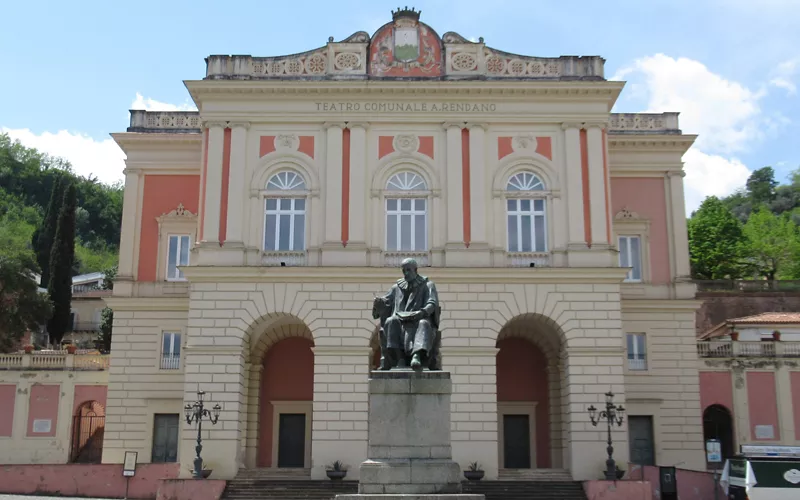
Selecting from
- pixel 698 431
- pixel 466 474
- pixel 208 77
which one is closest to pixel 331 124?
pixel 208 77

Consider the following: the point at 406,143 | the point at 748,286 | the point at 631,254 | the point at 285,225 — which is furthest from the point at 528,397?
the point at 748,286

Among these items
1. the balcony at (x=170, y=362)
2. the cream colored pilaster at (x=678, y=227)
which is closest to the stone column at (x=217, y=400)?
the balcony at (x=170, y=362)

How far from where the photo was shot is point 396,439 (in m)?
14.4

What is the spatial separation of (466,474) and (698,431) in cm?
967

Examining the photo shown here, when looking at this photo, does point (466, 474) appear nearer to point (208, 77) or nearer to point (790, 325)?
point (208, 77)

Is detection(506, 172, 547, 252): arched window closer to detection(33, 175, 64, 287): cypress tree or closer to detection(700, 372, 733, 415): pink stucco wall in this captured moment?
detection(700, 372, 733, 415): pink stucco wall

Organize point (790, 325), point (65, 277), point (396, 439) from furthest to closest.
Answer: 1. point (65, 277)
2. point (790, 325)
3. point (396, 439)

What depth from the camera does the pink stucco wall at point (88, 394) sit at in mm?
33500

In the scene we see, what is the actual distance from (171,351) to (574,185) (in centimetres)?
1533

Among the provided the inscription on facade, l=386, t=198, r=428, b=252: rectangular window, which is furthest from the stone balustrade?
the inscription on facade

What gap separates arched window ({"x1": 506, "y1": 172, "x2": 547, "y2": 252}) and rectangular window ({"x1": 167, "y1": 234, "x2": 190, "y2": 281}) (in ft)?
40.2

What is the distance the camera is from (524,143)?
3056cm

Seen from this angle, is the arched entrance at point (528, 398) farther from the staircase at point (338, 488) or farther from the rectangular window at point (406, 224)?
the rectangular window at point (406, 224)

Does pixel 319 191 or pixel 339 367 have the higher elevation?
pixel 319 191
